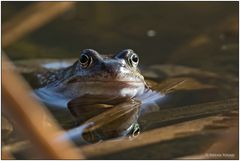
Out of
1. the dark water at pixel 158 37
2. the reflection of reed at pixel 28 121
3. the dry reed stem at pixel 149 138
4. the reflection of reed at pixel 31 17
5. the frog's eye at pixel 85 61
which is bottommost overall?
the reflection of reed at pixel 28 121

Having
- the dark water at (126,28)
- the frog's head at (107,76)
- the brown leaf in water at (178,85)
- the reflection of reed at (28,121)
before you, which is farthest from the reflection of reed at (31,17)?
the dark water at (126,28)

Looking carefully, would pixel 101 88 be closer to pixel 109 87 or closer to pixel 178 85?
pixel 109 87

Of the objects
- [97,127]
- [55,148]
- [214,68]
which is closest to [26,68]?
[214,68]

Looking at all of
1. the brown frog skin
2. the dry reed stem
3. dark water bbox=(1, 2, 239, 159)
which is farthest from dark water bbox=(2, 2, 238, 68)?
the dry reed stem

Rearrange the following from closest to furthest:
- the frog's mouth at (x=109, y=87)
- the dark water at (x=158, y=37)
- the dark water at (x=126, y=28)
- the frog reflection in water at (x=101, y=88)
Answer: the frog reflection in water at (x=101, y=88) < the frog's mouth at (x=109, y=87) < the dark water at (x=158, y=37) < the dark water at (x=126, y=28)

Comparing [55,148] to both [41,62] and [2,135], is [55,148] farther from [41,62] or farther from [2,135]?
[41,62]

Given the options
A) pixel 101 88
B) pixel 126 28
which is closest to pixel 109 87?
pixel 101 88

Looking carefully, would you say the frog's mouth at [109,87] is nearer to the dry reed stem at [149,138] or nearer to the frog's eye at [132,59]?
the frog's eye at [132,59]

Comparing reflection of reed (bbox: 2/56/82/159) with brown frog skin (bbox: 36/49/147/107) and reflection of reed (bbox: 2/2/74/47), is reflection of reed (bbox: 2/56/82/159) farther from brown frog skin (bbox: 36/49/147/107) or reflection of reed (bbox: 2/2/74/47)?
brown frog skin (bbox: 36/49/147/107)

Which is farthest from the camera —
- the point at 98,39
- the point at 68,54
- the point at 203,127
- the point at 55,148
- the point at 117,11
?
the point at 117,11
